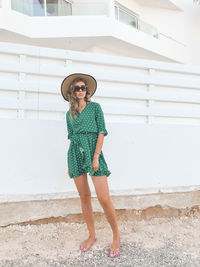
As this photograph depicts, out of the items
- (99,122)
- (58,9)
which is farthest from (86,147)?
(58,9)

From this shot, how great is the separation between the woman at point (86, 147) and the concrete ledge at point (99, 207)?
58 centimetres

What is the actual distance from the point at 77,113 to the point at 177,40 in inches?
383

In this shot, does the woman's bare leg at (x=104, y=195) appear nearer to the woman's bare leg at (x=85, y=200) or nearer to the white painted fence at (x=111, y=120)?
the woman's bare leg at (x=85, y=200)

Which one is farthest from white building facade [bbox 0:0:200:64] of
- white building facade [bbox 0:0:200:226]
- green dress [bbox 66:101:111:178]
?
green dress [bbox 66:101:111:178]

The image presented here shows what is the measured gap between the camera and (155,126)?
3125 mm

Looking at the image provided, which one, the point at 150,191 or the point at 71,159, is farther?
the point at 150,191

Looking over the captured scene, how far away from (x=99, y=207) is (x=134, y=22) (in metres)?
8.50

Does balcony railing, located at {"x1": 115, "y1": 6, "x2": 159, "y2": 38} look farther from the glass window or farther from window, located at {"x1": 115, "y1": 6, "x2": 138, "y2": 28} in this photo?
the glass window

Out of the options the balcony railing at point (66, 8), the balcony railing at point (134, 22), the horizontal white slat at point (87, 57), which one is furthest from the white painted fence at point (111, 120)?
the balcony railing at point (134, 22)

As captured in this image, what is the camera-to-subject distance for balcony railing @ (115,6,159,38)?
919cm

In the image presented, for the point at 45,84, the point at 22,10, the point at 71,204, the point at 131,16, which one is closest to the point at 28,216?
the point at 71,204

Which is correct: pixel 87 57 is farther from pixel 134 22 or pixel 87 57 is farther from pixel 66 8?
pixel 134 22

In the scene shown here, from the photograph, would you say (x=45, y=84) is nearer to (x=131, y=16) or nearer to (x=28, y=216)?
(x=28, y=216)

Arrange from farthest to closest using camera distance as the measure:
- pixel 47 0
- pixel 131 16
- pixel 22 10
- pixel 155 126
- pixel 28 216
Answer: pixel 131 16
pixel 47 0
pixel 22 10
pixel 155 126
pixel 28 216
